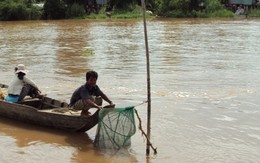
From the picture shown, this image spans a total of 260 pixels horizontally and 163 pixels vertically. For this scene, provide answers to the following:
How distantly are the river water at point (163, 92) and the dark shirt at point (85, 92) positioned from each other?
61 centimetres

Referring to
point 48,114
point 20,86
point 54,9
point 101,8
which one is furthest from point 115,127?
point 101,8

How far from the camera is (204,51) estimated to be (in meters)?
17.3

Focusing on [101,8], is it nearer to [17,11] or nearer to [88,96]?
[17,11]

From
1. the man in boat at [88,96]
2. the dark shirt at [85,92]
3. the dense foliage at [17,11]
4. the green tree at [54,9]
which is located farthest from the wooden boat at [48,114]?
the green tree at [54,9]

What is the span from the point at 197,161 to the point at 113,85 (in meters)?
5.18

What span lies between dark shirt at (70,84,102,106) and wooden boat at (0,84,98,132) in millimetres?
228

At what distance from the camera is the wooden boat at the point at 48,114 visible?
21.4 feet

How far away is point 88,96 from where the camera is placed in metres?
6.33

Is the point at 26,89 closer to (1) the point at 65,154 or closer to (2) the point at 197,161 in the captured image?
(1) the point at 65,154

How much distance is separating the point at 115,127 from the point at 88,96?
2.00ft

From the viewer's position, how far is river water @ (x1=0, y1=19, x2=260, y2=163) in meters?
6.31

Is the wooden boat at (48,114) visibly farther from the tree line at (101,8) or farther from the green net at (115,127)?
the tree line at (101,8)

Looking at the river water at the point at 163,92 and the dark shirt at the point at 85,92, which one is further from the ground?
the dark shirt at the point at 85,92

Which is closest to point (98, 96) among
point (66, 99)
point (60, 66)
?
point (66, 99)
